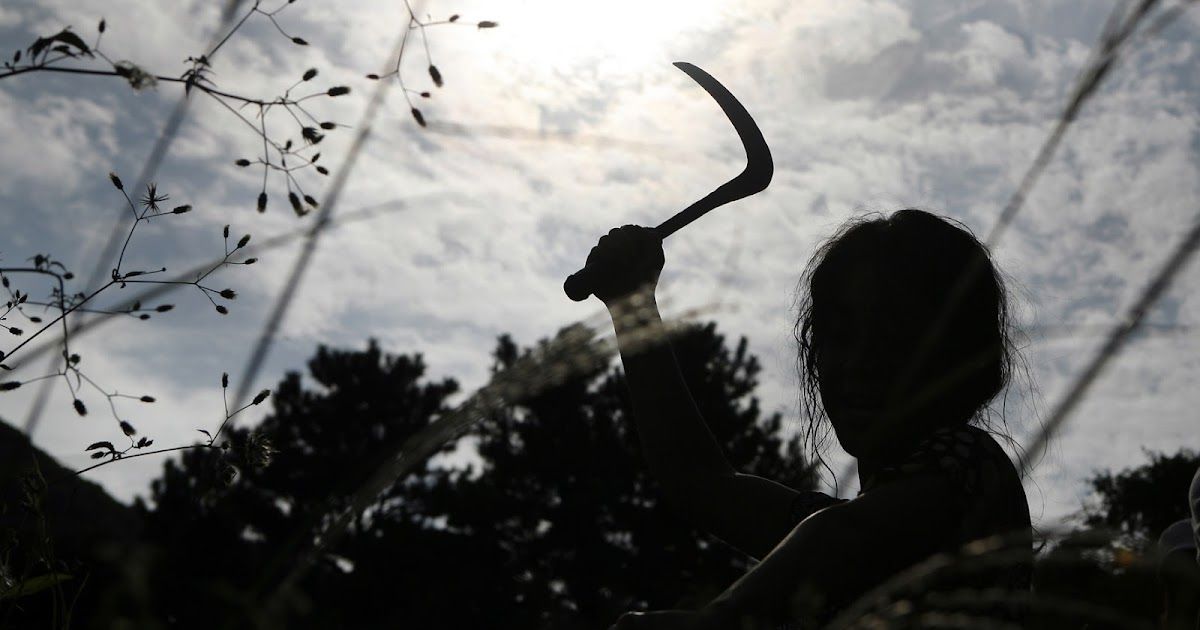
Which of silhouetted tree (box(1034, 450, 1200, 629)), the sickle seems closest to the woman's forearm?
the sickle

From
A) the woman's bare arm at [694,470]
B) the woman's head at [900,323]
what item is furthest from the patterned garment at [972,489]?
the woman's bare arm at [694,470]

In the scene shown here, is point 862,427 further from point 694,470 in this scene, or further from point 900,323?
point 694,470

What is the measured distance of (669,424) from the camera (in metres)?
1.72

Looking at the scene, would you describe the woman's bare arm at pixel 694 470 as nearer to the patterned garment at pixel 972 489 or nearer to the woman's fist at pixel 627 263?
the woman's fist at pixel 627 263

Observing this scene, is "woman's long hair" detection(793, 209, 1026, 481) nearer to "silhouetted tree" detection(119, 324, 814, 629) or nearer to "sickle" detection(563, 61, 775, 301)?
"sickle" detection(563, 61, 775, 301)

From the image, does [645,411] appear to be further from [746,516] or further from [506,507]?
[506,507]

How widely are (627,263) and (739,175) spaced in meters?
0.28

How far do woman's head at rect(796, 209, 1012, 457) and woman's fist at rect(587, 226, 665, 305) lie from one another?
0.36 metres

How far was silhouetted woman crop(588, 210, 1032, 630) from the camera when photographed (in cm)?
101

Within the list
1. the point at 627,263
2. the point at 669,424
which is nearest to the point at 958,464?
the point at 669,424

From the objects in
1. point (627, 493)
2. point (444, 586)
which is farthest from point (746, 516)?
point (627, 493)

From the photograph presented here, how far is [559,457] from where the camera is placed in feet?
98.6

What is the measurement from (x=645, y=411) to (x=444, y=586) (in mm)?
26342

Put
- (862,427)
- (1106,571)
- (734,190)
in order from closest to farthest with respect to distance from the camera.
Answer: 1. (1106,571)
2. (862,427)
3. (734,190)
